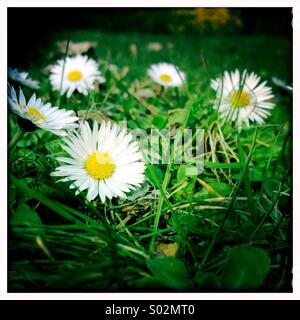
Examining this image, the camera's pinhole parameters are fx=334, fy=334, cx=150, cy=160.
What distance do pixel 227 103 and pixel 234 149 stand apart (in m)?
0.15

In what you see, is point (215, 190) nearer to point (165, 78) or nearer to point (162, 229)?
point (162, 229)

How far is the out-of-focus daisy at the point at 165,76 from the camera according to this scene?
1.16 meters

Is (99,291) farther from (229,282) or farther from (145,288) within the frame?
(229,282)

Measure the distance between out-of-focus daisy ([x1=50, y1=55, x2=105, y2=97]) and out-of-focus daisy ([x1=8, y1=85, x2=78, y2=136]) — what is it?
38 centimetres

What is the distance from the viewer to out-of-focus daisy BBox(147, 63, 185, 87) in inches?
45.7

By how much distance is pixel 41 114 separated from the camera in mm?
609

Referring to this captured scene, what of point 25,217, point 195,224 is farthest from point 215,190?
point 25,217

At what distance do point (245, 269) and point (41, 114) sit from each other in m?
0.43

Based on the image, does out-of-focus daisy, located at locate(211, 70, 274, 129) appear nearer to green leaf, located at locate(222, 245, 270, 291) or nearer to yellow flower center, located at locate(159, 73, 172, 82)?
yellow flower center, located at locate(159, 73, 172, 82)

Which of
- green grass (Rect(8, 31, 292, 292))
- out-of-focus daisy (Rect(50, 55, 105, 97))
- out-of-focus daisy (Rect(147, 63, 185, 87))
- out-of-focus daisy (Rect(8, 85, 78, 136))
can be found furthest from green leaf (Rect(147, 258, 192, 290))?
out-of-focus daisy (Rect(147, 63, 185, 87))

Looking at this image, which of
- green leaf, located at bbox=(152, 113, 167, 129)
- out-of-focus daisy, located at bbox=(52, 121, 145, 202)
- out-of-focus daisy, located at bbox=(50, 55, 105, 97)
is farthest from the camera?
out-of-focus daisy, located at bbox=(50, 55, 105, 97)

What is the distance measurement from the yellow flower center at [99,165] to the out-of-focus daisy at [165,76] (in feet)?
1.92

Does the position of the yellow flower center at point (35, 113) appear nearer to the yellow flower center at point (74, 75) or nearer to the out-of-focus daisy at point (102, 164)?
the out-of-focus daisy at point (102, 164)
